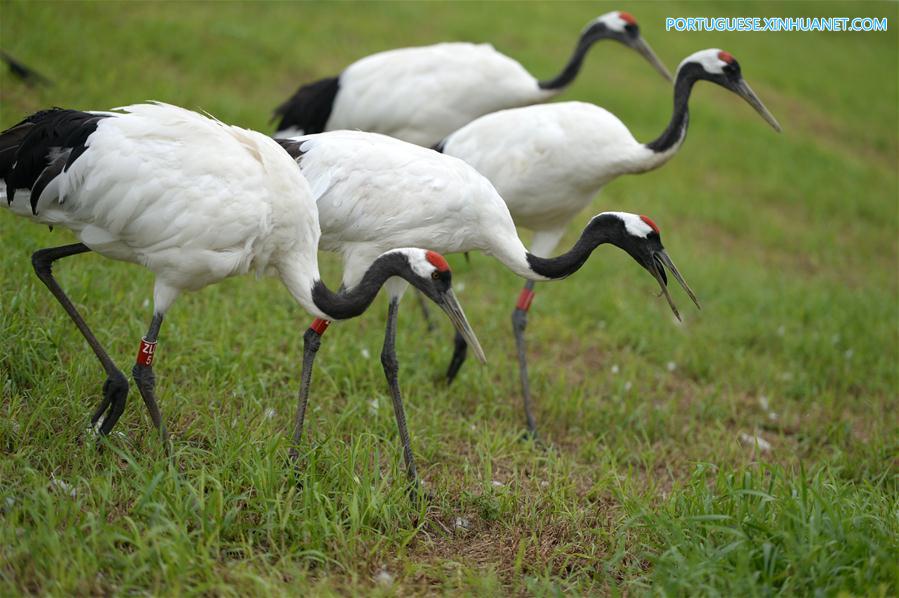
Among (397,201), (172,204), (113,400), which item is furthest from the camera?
(397,201)

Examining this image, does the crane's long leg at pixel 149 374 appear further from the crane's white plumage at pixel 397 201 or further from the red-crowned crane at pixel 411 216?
the crane's white plumage at pixel 397 201

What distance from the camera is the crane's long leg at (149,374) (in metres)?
3.90

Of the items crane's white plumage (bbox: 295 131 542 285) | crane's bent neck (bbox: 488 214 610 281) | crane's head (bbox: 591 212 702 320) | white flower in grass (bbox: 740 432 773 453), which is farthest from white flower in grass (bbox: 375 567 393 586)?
white flower in grass (bbox: 740 432 773 453)

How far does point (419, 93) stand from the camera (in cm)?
657

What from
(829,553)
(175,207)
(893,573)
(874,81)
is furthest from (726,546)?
(874,81)

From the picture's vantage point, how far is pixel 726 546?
11.1 ft

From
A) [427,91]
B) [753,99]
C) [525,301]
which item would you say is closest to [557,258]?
[525,301]

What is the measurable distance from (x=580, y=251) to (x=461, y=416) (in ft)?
4.27

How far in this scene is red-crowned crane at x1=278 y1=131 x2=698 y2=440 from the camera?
4359mm

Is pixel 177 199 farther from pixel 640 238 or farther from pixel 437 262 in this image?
pixel 640 238

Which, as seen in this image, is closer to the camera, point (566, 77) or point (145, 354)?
point (145, 354)

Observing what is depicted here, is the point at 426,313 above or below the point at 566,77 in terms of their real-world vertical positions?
below

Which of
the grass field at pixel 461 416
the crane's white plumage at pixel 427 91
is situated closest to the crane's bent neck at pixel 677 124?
the crane's white plumage at pixel 427 91

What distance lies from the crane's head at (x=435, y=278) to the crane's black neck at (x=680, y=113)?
2.14 m
